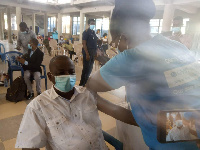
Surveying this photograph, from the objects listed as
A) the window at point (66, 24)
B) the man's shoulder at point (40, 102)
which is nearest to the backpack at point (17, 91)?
the man's shoulder at point (40, 102)

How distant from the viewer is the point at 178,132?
0.72 metres

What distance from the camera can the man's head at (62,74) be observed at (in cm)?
142

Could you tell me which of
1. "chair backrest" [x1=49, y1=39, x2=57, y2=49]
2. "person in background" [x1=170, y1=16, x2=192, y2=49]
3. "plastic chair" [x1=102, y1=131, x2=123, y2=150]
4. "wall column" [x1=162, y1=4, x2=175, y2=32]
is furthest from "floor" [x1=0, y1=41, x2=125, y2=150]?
"wall column" [x1=162, y1=4, x2=175, y2=32]

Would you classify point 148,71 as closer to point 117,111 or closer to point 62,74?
point 117,111

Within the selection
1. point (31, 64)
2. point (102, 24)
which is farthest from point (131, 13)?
point (102, 24)

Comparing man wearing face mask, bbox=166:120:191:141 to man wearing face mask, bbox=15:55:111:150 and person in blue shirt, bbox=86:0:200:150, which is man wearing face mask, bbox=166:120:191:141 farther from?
man wearing face mask, bbox=15:55:111:150

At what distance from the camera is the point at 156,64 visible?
79 cm

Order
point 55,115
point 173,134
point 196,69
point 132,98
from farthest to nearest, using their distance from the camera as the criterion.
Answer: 1. point 55,115
2. point 132,98
3. point 196,69
4. point 173,134

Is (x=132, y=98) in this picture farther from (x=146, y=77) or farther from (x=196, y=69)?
(x=196, y=69)

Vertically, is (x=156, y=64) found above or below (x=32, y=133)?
above

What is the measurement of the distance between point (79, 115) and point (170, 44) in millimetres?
818

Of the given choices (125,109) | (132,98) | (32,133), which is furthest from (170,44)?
(32,133)

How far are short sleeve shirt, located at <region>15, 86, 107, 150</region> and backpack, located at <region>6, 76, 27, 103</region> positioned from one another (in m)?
2.42

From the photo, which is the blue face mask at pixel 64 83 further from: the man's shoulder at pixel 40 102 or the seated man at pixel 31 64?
the seated man at pixel 31 64
